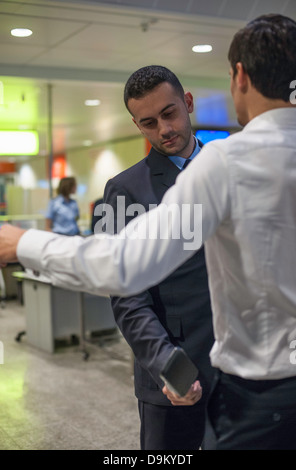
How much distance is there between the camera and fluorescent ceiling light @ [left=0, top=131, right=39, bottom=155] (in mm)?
9320

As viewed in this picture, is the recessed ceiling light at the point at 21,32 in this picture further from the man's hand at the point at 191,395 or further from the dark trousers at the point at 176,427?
the man's hand at the point at 191,395

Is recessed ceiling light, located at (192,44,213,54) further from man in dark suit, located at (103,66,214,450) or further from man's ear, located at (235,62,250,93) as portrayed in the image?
man's ear, located at (235,62,250,93)

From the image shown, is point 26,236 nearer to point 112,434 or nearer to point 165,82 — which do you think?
point 165,82

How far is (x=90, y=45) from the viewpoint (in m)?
6.02

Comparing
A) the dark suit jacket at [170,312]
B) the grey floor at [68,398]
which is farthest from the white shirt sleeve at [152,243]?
the grey floor at [68,398]

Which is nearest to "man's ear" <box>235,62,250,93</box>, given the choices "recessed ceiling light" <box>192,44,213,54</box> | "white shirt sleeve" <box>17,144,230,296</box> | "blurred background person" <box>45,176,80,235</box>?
"white shirt sleeve" <box>17,144,230,296</box>

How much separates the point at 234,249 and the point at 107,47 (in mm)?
5437

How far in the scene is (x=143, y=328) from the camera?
4.99ft

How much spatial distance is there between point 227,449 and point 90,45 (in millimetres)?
5446

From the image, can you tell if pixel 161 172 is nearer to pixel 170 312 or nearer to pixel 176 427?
pixel 170 312

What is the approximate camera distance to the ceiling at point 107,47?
494 centimetres

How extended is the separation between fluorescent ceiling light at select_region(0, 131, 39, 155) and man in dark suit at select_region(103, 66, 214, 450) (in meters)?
7.97

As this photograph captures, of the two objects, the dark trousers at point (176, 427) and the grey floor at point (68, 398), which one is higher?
the dark trousers at point (176, 427)

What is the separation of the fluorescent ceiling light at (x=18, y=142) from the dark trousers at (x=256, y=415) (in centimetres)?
865
